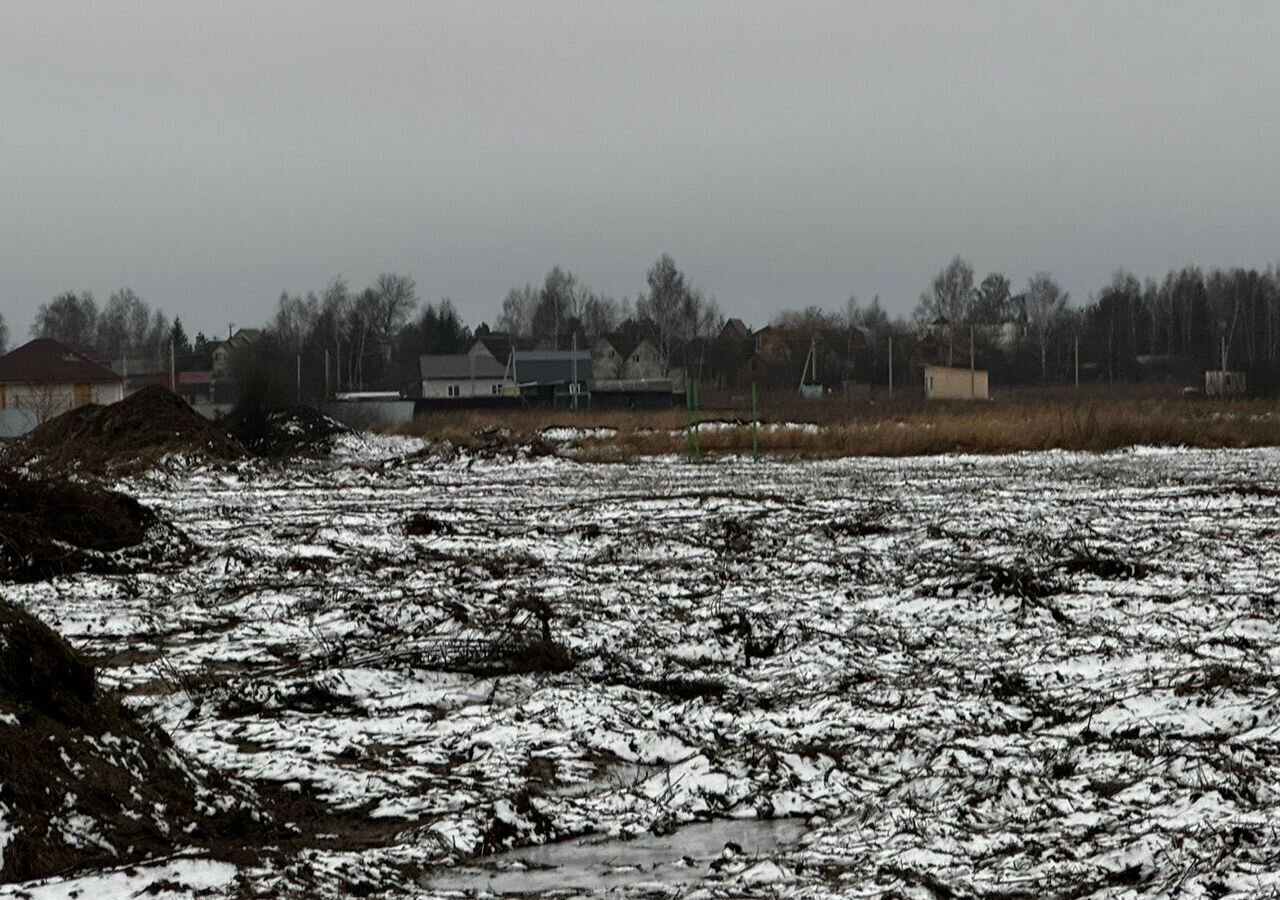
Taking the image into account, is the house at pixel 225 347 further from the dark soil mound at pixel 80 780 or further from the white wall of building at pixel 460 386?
the dark soil mound at pixel 80 780

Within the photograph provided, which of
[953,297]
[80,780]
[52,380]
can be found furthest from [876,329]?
[80,780]

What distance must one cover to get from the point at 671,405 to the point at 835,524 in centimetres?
4884

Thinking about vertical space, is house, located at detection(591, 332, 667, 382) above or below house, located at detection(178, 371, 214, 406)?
above

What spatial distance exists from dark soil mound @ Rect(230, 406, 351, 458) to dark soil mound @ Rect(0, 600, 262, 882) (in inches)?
1259

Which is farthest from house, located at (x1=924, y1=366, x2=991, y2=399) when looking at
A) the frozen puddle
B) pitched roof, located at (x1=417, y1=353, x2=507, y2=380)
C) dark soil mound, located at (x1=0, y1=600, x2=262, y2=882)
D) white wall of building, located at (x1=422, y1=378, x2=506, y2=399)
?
dark soil mound, located at (x1=0, y1=600, x2=262, y2=882)

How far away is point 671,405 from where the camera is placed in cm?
6328

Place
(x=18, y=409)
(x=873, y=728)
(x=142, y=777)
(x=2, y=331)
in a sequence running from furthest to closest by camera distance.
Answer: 1. (x=2, y=331)
2. (x=18, y=409)
3. (x=873, y=728)
4. (x=142, y=777)

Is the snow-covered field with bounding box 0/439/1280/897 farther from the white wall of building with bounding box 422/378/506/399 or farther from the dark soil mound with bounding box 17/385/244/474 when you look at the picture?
the white wall of building with bounding box 422/378/506/399

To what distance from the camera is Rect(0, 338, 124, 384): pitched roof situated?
59594 millimetres

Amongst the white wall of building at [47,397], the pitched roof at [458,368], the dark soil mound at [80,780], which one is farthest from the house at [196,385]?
the dark soil mound at [80,780]

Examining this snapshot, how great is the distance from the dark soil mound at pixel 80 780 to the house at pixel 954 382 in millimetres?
74187

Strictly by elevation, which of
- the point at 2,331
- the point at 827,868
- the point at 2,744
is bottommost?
the point at 827,868

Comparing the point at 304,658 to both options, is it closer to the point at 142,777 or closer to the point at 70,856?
the point at 142,777

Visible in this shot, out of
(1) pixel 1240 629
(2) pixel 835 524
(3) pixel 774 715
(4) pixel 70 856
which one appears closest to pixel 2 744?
(4) pixel 70 856
